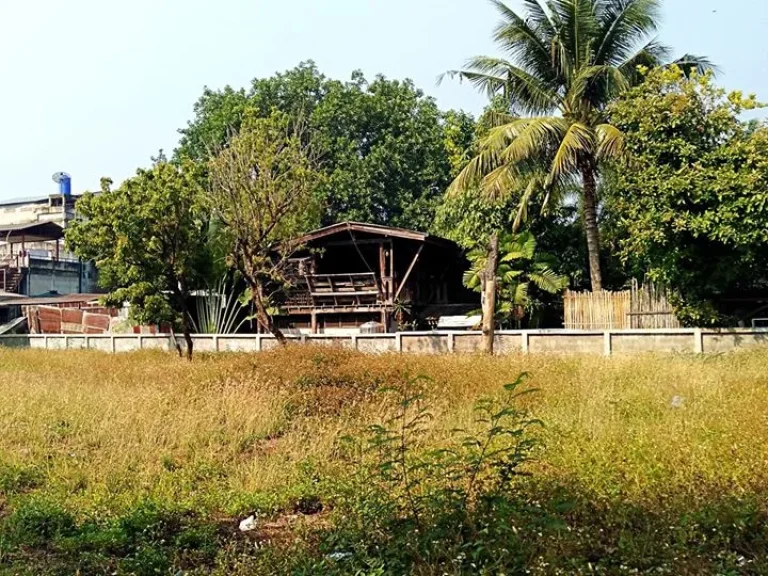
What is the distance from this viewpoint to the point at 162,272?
19797mm

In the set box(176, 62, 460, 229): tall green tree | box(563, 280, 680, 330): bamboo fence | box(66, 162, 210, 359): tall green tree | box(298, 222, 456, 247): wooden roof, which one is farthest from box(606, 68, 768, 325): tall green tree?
box(176, 62, 460, 229): tall green tree

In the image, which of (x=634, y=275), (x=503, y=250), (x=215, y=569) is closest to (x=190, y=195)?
(x=503, y=250)

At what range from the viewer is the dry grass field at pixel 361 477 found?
4.64 m

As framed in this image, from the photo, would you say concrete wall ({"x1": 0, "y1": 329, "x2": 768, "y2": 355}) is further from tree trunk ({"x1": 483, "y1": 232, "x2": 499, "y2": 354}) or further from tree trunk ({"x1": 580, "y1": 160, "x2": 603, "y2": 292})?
tree trunk ({"x1": 580, "y1": 160, "x2": 603, "y2": 292})

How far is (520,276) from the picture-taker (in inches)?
914

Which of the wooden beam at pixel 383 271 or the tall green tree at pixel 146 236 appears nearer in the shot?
the tall green tree at pixel 146 236

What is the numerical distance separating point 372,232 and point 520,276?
541 cm

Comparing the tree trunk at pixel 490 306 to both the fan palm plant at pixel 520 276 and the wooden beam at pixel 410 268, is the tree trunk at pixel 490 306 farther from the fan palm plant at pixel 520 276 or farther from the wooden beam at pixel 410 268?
the wooden beam at pixel 410 268

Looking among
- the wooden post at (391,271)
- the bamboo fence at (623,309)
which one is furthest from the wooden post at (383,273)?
the bamboo fence at (623,309)

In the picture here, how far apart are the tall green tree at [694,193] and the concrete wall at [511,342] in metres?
1.28

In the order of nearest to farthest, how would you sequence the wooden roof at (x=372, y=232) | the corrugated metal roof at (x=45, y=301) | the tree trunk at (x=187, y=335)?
the tree trunk at (x=187, y=335) < the wooden roof at (x=372, y=232) < the corrugated metal roof at (x=45, y=301)

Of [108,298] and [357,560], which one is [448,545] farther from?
[108,298]

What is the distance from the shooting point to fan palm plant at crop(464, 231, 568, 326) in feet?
73.9

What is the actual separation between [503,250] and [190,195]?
9.96 m
